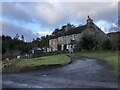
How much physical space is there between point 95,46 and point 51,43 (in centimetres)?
2844

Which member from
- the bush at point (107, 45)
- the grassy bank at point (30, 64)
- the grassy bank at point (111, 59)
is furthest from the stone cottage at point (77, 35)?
the grassy bank at point (30, 64)

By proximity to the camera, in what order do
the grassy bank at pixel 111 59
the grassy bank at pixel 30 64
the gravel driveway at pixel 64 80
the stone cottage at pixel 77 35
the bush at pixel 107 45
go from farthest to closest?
the stone cottage at pixel 77 35, the bush at pixel 107 45, the grassy bank at pixel 30 64, the grassy bank at pixel 111 59, the gravel driveway at pixel 64 80

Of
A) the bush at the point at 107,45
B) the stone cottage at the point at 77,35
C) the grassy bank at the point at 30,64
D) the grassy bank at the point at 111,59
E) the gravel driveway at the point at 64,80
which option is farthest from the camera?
the stone cottage at the point at 77,35

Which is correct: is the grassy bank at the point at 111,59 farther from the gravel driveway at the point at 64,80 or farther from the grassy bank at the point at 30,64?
the grassy bank at the point at 30,64

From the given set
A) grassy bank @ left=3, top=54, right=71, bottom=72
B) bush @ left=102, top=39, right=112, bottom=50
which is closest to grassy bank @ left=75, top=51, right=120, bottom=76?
grassy bank @ left=3, top=54, right=71, bottom=72

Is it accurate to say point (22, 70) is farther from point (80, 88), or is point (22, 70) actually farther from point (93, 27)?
point (93, 27)

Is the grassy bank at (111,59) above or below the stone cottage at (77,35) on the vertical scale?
below

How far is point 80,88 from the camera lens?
14.1 m

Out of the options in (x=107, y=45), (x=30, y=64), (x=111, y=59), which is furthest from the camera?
(x=107, y=45)

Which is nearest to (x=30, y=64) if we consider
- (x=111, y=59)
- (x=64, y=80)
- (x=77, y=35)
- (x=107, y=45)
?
(x=111, y=59)

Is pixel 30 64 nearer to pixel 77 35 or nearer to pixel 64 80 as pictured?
pixel 64 80

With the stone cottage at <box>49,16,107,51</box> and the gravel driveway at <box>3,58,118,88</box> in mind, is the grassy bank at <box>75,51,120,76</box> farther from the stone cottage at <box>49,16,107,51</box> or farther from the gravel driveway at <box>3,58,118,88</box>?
the stone cottage at <box>49,16,107,51</box>

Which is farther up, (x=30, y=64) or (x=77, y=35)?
(x=77, y=35)

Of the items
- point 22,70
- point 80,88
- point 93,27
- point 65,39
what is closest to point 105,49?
point 93,27
